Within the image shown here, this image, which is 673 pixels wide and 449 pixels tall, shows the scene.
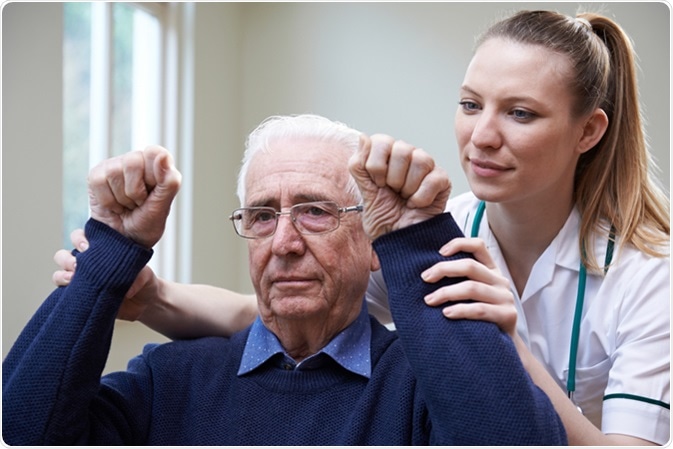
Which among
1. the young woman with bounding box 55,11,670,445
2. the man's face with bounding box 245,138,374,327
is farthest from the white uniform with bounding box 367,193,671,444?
the man's face with bounding box 245,138,374,327

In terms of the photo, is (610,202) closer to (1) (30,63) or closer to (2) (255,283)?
(2) (255,283)

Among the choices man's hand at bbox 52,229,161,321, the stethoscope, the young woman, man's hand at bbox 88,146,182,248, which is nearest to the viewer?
man's hand at bbox 88,146,182,248

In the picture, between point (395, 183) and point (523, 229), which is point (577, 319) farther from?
point (395, 183)

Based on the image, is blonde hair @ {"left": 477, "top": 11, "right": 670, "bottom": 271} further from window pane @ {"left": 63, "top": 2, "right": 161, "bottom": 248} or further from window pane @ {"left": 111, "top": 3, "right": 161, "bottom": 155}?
window pane @ {"left": 111, "top": 3, "right": 161, "bottom": 155}

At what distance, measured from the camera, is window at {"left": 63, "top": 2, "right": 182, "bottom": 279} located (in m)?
3.54

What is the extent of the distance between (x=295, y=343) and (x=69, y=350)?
1.48 ft

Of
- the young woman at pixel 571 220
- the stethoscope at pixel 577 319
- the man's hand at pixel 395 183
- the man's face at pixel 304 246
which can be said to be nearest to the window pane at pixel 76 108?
the young woman at pixel 571 220

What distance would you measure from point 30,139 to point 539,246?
2000mm

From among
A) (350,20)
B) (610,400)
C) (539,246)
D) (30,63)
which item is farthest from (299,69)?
(610,400)

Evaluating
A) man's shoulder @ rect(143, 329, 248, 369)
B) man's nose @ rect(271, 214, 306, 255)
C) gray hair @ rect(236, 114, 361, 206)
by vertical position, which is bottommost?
man's shoulder @ rect(143, 329, 248, 369)

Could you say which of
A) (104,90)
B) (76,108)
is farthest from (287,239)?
(104,90)

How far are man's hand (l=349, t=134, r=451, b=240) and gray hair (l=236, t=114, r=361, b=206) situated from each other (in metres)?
0.35

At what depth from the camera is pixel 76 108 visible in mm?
3582

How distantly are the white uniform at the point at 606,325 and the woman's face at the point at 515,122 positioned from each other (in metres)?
0.22
